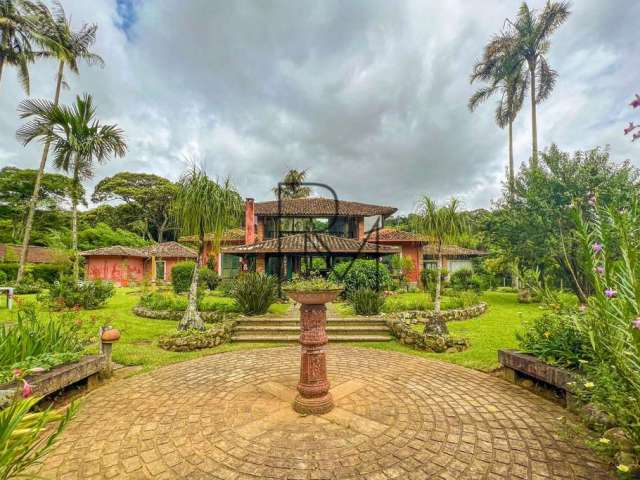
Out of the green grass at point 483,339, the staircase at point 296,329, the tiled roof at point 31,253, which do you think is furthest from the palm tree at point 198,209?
the tiled roof at point 31,253

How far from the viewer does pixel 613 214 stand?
7.20 feet

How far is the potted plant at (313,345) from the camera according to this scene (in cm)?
370

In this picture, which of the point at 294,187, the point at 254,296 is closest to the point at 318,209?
the point at 294,187

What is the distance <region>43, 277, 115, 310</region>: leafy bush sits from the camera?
1182 centimetres

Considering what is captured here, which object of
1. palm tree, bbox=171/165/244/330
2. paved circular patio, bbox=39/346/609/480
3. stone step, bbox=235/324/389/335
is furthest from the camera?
stone step, bbox=235/324/389/335

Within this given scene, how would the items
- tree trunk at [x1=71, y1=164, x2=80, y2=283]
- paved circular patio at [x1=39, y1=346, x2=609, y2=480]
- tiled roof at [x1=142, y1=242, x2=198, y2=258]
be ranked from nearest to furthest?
paved circular patio at [x1=39, y1=346, x2=609, y2=480]
tree trunk at [x1=71, y1=164, x2=80, y2=283]
tiled roof at [x1=142, y1=242, x2=198, y2=258]

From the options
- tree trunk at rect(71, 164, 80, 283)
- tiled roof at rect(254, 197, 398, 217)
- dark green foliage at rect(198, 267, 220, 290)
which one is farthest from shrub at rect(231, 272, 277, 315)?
tiled roof at rect(254, 197, 398, 217)

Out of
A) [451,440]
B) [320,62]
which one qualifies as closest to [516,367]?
[451,440]

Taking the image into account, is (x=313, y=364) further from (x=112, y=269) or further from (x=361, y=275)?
(x=112, y=269)

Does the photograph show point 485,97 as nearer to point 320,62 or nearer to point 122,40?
point 320,62

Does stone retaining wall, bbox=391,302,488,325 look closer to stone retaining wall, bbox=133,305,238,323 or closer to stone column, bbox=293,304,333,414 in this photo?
stone retaining wall, bbox=133,305,238,323

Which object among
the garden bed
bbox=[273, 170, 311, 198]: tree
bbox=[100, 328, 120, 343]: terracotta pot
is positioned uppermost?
bbox=[273, 170, 311, 198]: tree

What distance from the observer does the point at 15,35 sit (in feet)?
55.1

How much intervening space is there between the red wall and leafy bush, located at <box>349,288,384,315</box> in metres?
22.1
